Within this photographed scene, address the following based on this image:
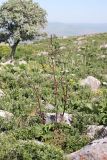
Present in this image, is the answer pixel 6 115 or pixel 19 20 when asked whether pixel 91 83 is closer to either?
pixel 6 115

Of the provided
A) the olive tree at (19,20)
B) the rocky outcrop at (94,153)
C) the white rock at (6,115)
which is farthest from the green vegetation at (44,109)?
the olive tree at (19,20)

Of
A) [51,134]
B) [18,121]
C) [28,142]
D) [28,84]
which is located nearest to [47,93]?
[28,84]

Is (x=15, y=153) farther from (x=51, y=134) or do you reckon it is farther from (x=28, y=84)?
(x=28, y=84)

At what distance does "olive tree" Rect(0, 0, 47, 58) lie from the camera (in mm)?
49688

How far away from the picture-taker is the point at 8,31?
166 feet

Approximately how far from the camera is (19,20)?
4981 centimetres

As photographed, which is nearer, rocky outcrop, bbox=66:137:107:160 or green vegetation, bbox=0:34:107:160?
rocky outcrop, bbox=66:137:107:160

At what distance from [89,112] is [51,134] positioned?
523 cm

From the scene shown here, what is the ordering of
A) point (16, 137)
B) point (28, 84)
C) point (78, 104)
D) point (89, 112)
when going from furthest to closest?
point (28, 84)
point (78, 104)
point (89, 112)
point (16, 137)

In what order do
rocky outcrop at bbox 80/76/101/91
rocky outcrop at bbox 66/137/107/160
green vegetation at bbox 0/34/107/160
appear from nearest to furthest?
rocky outcrop at bbox 66/137/107/160 → green vegetation at bbox 0/34/107/160 → rocky outcrop at bbox 80/76/101/91

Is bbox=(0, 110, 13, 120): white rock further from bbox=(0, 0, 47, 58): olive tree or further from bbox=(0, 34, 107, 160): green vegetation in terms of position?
bbox=(0, 0, 47, 58): olive tree

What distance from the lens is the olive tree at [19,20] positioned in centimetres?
4969

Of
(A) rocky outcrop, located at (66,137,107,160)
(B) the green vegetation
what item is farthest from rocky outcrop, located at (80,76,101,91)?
(A) rocky outcrop, located at (66,137,107,160)

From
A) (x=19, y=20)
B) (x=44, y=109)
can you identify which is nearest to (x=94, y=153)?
(x=44, y=109)
